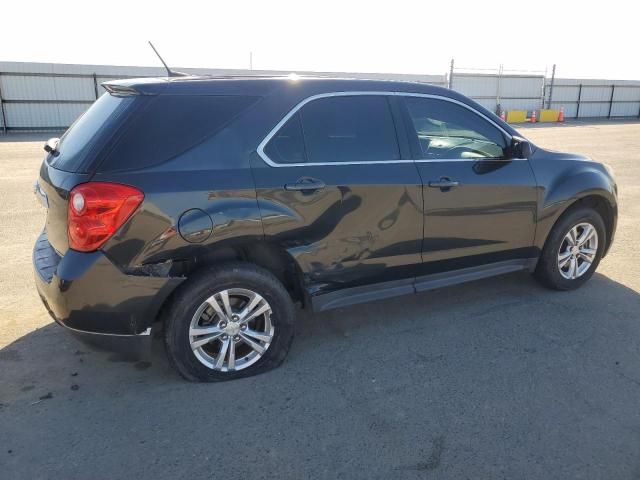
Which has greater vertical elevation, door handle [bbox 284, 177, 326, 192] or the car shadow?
door handle [bbox 284, 177, 326, 192]

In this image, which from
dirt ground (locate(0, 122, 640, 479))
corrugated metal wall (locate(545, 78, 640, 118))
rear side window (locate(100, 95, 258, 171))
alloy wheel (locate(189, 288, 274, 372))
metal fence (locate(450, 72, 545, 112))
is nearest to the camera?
dirt ground (locate(0, 122, 640, 479))

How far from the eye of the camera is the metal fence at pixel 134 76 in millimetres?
21031

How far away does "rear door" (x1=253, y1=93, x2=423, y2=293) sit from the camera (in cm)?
336

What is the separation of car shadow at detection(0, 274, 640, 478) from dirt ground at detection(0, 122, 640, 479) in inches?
0.4

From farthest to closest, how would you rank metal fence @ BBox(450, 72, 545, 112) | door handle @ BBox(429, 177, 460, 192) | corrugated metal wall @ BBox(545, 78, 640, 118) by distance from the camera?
corrugated metal wall @ BBox(545, 78, 640, 118) < metal fence @ BBox(450, 72, 545, 112) < door handle @ BBox(429, 177, 460, 192)

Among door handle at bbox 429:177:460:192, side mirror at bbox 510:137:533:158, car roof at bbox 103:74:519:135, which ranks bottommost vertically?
door handle at bbox 429:177:460:192

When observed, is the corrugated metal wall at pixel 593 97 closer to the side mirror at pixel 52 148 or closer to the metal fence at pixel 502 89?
the metal fence at pixel 502 89

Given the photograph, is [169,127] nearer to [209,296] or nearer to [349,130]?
[209,296]

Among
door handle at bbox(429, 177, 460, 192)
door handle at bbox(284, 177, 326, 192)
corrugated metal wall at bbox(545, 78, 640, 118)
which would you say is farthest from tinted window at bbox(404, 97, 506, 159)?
corrugated metal wall at bbox(545, 78, 640, 118)

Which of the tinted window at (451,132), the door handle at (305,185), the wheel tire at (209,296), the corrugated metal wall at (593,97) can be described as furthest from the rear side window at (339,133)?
the corrugated metal wall at (593,97)

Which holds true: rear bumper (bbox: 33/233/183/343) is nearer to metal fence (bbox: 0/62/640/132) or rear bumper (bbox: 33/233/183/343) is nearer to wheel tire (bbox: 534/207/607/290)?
wheel tire (bbox: 534/207/607/290)

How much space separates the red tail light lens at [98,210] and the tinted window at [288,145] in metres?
0.86

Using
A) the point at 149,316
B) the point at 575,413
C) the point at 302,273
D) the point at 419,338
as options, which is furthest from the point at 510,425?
the point at 149,316

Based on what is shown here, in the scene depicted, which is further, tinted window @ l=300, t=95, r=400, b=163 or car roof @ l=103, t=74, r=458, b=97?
tinted window @ l=300, t=95, r=400, b=163
